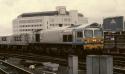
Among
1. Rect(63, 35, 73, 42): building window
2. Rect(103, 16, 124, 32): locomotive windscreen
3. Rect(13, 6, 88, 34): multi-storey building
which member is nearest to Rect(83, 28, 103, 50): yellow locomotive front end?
Rect(63, 35, 73, 42): building window

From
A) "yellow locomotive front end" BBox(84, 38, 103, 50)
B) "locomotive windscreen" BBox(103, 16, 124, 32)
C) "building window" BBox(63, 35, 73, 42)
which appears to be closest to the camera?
"yellow locomotive front end" BBox(84, 38, 103, 50)

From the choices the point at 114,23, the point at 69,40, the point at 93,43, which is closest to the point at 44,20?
the point at 114,23

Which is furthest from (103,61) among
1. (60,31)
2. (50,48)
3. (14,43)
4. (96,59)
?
(14,43)

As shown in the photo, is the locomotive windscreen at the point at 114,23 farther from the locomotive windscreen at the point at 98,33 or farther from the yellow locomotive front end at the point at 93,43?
the yellow locomotive front end at the point at 93,43

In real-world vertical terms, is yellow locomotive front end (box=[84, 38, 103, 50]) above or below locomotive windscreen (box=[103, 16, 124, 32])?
below

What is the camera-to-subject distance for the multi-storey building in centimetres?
17388

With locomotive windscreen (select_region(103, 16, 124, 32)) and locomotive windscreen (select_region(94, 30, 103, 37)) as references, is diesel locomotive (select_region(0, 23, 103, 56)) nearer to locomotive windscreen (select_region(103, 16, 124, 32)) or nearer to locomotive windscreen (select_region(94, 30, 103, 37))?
locomotive windscreen (select_region(94, 30, 103, 37))

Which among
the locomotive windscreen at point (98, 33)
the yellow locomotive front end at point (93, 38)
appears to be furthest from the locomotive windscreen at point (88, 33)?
the locomotive windscreen at point (98, 33)

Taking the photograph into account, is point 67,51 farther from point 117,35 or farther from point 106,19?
point 106,19

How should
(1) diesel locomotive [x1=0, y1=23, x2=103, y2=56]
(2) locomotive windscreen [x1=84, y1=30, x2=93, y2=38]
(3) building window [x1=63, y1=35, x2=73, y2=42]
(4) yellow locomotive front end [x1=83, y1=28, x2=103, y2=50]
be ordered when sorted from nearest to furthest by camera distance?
(4) yellow locomotive front end [x1=83, y1=28, x2=103, y2=50], (1) diesel locomotive [x1=0, y1=23, x2=103, y2=56], (2) locomotive windscreen [x1=84, y1=30, x2=93, y2=38], (3) building window [x1=63, y1=35, x2=73, y2=42]

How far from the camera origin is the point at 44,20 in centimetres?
17375

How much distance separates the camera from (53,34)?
1464 inches

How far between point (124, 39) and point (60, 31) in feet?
66.5

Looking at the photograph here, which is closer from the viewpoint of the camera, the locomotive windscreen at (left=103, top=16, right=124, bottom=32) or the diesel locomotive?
the diesel locomotive
